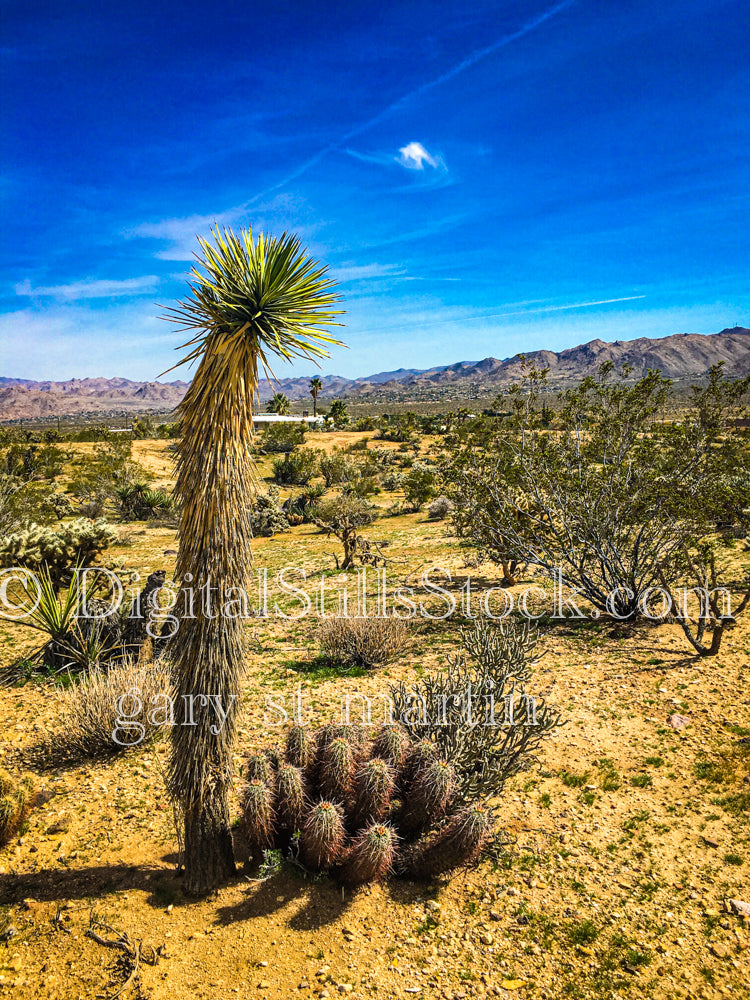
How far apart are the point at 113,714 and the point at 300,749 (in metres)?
2.74

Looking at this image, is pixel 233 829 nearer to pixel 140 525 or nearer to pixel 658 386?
pixel 658 386

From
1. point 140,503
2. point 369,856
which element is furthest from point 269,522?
point 369,856

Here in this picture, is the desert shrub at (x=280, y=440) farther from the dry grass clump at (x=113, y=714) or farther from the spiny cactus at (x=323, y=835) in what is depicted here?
the spiny cactus at (x=323, y=835)

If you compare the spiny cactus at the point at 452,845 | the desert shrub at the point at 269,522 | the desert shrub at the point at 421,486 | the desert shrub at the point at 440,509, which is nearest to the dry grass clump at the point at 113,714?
the spiny cactus at the point at 452,845

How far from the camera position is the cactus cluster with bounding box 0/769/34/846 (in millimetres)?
4781

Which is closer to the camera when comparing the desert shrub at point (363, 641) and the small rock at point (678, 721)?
the small rock at point (678, 721)

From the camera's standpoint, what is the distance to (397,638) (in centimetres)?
852

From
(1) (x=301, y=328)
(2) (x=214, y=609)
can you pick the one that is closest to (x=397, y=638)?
(2) (x=214, y=609)

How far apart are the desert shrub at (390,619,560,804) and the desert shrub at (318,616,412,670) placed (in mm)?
2746

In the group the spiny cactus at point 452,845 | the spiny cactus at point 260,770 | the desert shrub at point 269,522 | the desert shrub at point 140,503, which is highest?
the desert shrub at point 140,503

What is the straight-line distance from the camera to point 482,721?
194 inches

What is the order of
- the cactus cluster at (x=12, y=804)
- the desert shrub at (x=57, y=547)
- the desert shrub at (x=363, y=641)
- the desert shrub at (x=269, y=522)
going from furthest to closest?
the desert shrub at (x=269, y=522) → the desert shrub at (x=57, y=547) → the desert shrub at (x=363, y=641) → the cactus cluster at (x=12, y=804)

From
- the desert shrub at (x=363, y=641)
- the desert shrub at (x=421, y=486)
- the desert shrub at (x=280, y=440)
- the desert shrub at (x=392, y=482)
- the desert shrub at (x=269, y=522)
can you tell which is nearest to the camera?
the desert shrub at (x=363, y=641)

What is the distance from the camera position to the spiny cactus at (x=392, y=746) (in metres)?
4.51
